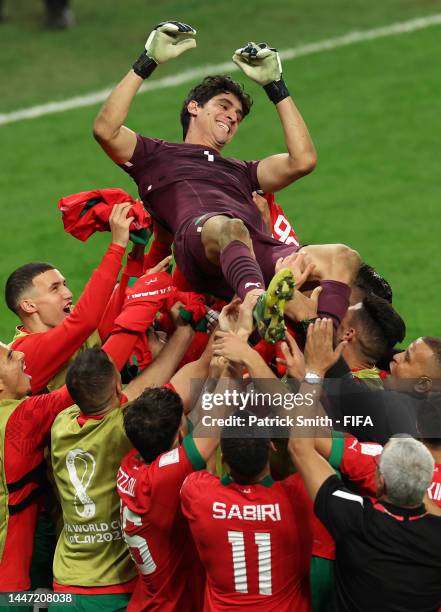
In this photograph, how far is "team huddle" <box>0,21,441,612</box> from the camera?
559cm

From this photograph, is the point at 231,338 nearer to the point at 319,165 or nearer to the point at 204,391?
the point at 204,391

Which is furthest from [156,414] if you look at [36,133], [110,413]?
[36,133]

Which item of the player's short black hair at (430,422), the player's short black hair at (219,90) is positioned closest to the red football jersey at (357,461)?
the player's short black hair at (430,422)

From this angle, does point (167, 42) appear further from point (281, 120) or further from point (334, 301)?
point (334, 301)

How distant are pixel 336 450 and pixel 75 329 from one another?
203cm

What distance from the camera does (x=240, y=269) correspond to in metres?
6.53

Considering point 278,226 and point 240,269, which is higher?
point 240,269

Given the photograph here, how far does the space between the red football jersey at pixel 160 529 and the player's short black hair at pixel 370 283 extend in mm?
2194

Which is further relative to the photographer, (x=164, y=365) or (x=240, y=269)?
(x=164, y=365)

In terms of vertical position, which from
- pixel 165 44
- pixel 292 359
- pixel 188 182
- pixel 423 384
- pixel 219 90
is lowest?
pixel 423 384

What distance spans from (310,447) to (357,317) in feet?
5.57

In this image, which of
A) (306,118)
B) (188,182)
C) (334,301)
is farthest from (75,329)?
(306,118)

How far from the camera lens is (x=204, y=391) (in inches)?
252

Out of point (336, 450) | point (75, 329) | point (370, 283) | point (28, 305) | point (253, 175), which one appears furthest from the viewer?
point (253, 175)
